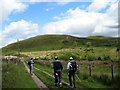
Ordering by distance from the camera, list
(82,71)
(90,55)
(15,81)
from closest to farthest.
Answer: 1. (15,81)
2. (82,71)
3. (90,55)

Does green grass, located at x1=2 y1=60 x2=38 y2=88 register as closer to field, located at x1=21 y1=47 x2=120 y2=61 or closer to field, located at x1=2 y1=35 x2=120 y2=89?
field, located at x1=2 y1=35 x2=120 y2=89

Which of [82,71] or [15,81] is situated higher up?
[15,81]

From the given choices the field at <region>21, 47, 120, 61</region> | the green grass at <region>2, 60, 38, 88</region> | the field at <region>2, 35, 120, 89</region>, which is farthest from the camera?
the field at <region>21, 47, 120, 61</region>

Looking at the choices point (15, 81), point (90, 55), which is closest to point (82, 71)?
point (15, 81)

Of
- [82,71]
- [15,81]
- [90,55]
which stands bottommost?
[82,71]

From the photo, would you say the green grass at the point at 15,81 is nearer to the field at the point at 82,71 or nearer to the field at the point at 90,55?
the field at the point at 82,71

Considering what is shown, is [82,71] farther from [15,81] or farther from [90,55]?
[90,55]

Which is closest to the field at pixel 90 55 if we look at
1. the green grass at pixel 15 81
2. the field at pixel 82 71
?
the field at pixel 82 71

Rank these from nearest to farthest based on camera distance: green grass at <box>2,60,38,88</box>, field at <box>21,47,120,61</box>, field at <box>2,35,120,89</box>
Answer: green grass at <box>2,60,38,88</box> < field at <box>2,35,120,89</box> < field at <box>21,47,120,61</box>

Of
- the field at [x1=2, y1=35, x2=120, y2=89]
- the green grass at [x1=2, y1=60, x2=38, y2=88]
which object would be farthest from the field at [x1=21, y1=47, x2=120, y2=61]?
the green grass at [x1=2, y1=60, x2=38, y2=88]

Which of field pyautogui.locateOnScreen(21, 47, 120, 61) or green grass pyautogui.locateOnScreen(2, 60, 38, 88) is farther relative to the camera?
field pyautogui.locateOnScreen(21, 47, 120, 61)

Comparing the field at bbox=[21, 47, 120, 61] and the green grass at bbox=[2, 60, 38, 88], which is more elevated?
the field at bbox=[21, 47, 120, 61]

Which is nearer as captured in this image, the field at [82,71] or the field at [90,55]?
the field at [82,71]

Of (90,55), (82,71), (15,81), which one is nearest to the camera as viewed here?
(15,81)
